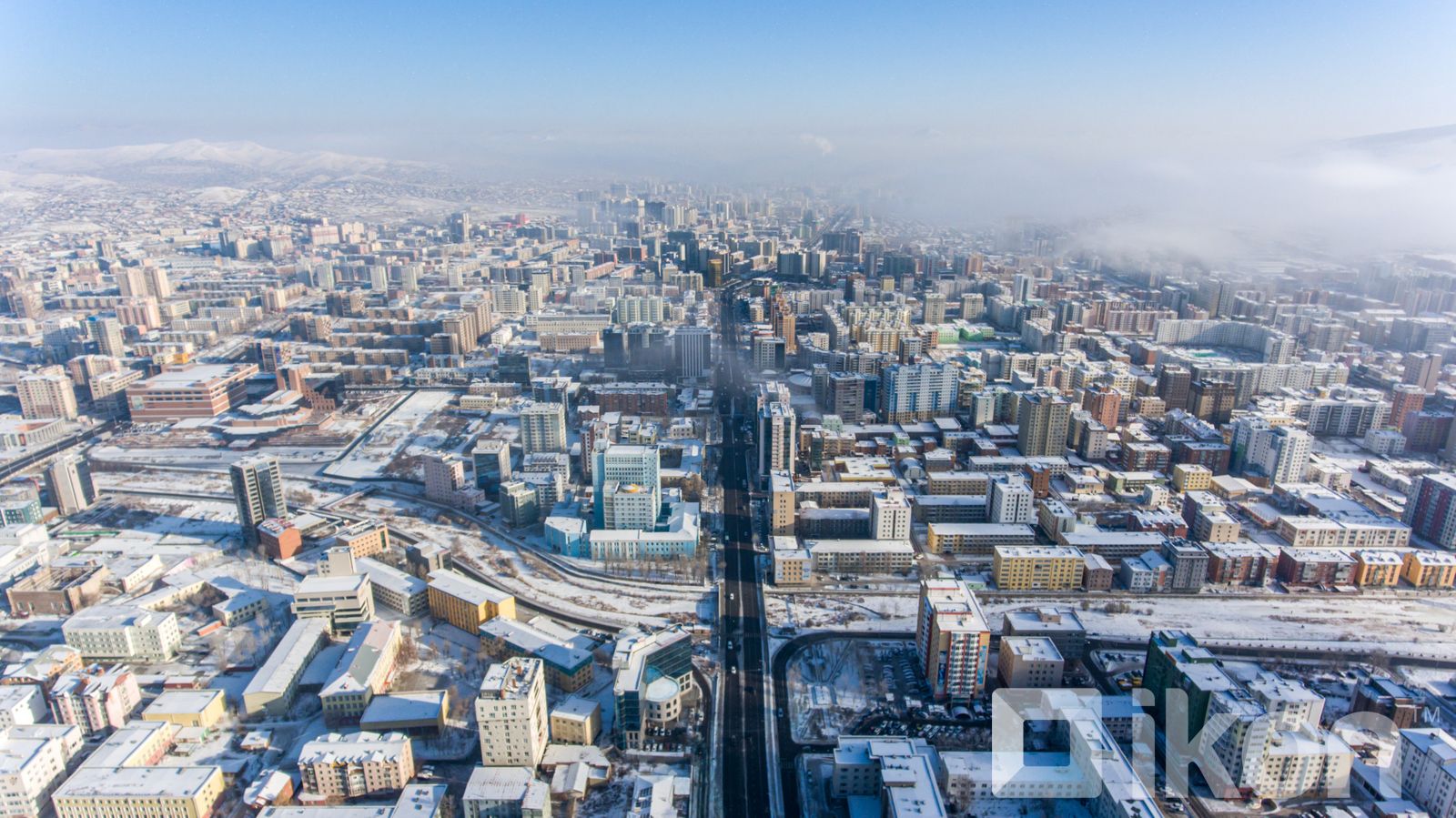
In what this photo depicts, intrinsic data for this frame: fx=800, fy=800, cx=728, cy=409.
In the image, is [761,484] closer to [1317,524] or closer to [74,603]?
[1317,524]

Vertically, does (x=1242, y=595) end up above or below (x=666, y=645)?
below

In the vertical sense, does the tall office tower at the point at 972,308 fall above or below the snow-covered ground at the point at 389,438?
above

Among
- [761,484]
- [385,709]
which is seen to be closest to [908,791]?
[385,709]

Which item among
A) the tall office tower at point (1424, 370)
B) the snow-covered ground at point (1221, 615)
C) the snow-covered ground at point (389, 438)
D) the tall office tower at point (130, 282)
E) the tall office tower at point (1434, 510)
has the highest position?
the tall office tower at point (130, 282)

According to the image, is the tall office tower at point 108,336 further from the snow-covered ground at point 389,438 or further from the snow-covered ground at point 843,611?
the snow-covered ground at point 843,611

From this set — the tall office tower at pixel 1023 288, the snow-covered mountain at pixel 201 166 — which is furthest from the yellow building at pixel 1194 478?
the snow-covered mountain at pixel 201 166

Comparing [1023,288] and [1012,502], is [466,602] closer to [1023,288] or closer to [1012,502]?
[1012,502]
